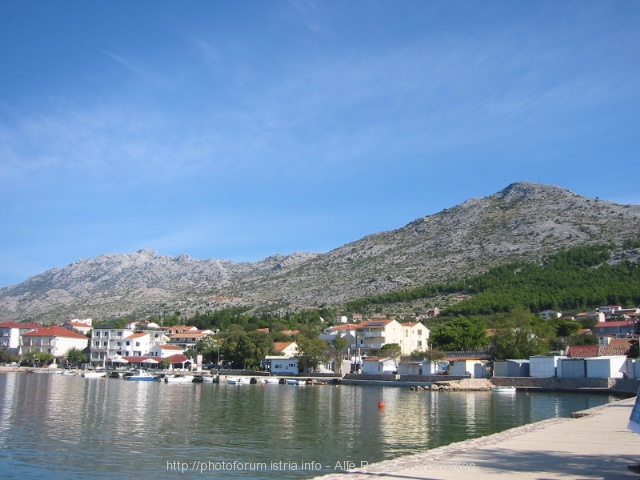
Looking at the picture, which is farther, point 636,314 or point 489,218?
point 489,218

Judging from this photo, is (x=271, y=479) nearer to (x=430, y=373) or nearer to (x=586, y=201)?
(x=430, y=373)

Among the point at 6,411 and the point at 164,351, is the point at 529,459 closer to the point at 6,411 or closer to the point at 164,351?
the point at 6,411

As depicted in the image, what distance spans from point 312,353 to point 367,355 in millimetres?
15969

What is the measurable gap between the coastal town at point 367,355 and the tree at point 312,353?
95cm

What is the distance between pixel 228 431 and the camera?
29078 mm

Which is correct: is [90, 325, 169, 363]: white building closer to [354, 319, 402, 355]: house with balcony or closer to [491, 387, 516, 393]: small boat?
[354, 319, 402, 355]: house with balcony

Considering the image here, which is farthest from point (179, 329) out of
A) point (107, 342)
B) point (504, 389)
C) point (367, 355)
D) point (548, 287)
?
point (504, 389)

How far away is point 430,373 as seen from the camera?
7394 centimetres

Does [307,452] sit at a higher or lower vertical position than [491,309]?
lower

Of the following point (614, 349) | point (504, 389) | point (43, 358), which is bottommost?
point (43, 358)

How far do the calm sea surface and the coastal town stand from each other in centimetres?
1345

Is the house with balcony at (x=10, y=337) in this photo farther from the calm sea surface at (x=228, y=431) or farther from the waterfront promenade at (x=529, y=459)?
the waterfront promenade at (x=529, y=459)

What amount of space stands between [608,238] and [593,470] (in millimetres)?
143119

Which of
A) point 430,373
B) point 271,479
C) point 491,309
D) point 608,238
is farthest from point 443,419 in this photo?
point 608,238
